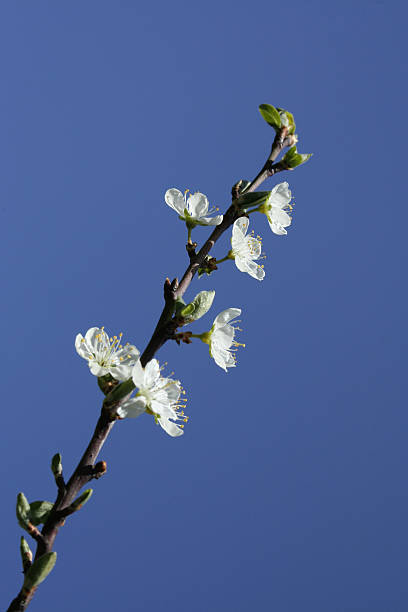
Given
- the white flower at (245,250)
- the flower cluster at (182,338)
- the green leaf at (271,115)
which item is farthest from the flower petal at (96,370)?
the green leaf at (271,115)

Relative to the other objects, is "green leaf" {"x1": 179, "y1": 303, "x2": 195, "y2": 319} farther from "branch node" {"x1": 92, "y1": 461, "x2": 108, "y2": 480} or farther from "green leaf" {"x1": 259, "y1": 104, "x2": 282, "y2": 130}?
"green leaf" {"x1": 259, "y1": 104, "x2": 282, "y2": 130}

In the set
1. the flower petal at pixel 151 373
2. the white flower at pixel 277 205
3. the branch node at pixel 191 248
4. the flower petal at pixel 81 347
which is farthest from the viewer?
the white flower at pixel 277 205

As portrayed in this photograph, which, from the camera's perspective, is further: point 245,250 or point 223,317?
point 245,250

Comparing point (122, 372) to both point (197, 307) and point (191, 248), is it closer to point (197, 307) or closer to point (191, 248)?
point (197, 307)

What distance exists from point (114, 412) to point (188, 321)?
20 centimetres

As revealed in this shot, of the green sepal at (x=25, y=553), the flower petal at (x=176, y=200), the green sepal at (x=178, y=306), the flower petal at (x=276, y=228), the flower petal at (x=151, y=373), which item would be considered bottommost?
the green sepal at (x=25, y=553)

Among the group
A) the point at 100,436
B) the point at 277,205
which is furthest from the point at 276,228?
the point at 100,436

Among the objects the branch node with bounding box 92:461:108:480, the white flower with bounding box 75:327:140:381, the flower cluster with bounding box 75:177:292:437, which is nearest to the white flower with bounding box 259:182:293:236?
the flower cluster with bounding box 75:177:292:437

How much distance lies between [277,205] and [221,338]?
0.32 metres

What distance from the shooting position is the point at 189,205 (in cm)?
128

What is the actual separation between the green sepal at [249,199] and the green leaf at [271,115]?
0.18 m

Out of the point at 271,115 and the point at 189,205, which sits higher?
the point at 271,115

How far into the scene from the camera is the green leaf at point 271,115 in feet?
4.19

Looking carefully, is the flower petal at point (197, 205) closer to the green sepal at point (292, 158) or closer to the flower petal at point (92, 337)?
the green sepal at point (292, 158)
